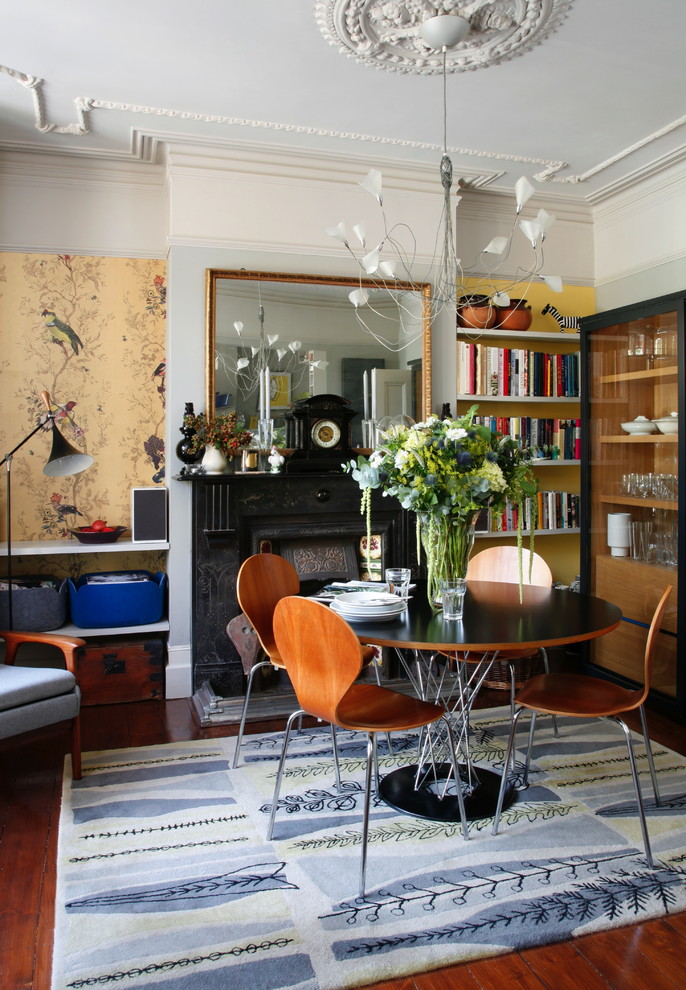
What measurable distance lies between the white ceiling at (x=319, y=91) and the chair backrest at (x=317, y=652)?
2.19 m

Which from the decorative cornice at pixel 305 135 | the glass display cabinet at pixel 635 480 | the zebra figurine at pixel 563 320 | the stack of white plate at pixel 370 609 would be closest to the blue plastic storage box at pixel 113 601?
the stack of white plate at pixel 370 609

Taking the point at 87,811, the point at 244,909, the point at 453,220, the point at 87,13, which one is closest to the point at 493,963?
the point at 244,909

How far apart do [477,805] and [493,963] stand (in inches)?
31.0

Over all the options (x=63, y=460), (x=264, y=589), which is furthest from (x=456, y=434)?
(x=63, y=460)

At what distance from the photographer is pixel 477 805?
266 centimetres

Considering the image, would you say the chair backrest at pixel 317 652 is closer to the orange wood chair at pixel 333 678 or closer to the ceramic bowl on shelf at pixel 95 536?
the orange wood chair at pixel 333 678

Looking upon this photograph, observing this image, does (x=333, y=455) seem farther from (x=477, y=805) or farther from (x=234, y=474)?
(x=477, y=805)

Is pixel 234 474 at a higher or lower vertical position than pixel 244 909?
higher

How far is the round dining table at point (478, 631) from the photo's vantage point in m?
2.24

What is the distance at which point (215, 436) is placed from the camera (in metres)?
3.88

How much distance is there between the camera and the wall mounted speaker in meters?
3.98

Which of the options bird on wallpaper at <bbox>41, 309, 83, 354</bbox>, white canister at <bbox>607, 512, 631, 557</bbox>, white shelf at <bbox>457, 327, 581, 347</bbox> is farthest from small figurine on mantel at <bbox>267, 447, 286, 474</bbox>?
white canister at <bbox>607, 512, 631, 557</bbox>

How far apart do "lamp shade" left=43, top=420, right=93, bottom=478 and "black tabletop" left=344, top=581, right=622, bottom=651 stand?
67.6 inches

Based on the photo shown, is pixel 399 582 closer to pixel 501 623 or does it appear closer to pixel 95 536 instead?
pixel 501 623
